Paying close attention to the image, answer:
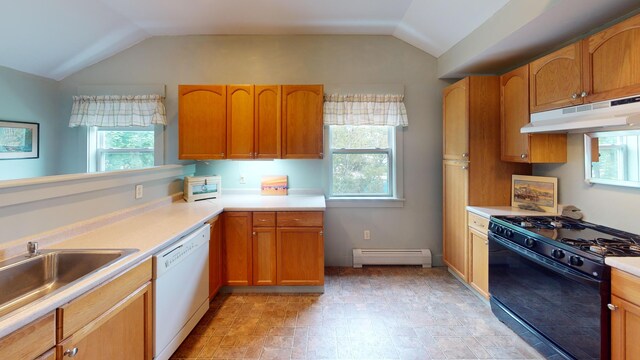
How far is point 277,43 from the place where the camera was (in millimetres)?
3512

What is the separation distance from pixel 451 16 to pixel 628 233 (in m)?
2.23

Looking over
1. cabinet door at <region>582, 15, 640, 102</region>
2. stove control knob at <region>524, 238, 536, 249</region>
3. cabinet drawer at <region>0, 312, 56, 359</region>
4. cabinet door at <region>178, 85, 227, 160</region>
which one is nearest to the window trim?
cabinet door at <region>178, 85, 227, 160</region>

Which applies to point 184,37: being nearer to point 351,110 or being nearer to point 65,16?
point 65,16

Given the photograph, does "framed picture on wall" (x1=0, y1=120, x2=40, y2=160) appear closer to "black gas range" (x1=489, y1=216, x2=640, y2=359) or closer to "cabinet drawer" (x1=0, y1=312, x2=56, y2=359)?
"cabinet drawer" (x1=0, y1=312, x2=56, y2=359)

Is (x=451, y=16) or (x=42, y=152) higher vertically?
(x=451, y=16)

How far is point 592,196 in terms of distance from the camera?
2254 mm

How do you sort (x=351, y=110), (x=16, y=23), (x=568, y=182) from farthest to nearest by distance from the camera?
1. (x=351, y=110)
2. (x=16, y=23)
3. (x=568, y=182)

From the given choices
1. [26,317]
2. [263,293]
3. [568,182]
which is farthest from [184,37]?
[568,182]

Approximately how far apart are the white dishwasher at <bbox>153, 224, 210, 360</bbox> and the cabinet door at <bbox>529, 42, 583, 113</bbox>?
2873mm

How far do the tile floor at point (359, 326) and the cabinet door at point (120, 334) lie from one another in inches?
21.3

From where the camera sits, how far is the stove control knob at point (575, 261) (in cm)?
163

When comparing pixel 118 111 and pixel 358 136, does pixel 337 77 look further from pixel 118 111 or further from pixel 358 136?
pixel 118 111

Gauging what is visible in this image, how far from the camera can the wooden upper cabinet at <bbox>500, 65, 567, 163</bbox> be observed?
244 centimetres

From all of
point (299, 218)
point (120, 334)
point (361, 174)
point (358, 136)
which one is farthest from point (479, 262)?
point (120, 334)
